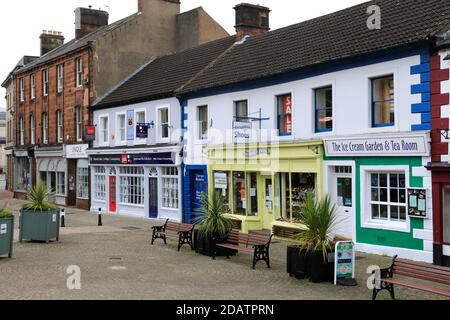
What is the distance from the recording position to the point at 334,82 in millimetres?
16453

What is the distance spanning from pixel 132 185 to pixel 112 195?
6.46 ft

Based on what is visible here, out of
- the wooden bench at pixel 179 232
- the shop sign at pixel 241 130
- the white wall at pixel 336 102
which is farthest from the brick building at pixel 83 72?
the wooden bench at pixel 179 232

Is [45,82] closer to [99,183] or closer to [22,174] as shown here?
[22,174]

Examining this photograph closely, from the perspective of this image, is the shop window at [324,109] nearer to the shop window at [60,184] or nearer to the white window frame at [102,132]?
the white window frame at [102,132]

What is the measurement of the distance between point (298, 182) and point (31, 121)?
2610 centimetres

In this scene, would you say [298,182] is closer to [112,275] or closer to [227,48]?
[112,275]

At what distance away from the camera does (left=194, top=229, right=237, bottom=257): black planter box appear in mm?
14758

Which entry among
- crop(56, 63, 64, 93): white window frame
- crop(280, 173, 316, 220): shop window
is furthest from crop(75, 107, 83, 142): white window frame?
crop(280, 173, 316, 220): shop window

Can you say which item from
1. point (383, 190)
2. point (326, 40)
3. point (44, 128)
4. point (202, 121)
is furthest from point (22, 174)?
point (383, 190)

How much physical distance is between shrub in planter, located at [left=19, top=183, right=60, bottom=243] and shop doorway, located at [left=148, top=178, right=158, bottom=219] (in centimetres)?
846

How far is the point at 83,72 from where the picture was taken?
101ft

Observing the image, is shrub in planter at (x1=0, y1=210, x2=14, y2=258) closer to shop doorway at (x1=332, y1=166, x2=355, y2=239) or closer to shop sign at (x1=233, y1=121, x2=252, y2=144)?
shop sign at (x1=233, y1=121, x2=252, y2=144)

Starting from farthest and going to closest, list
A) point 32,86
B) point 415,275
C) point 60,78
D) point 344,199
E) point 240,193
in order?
1. point 32,86
2. point 60,78
3. point 240,193
4. point 344,199
5. point 415,275

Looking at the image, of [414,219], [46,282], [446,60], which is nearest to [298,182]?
[414,219]
